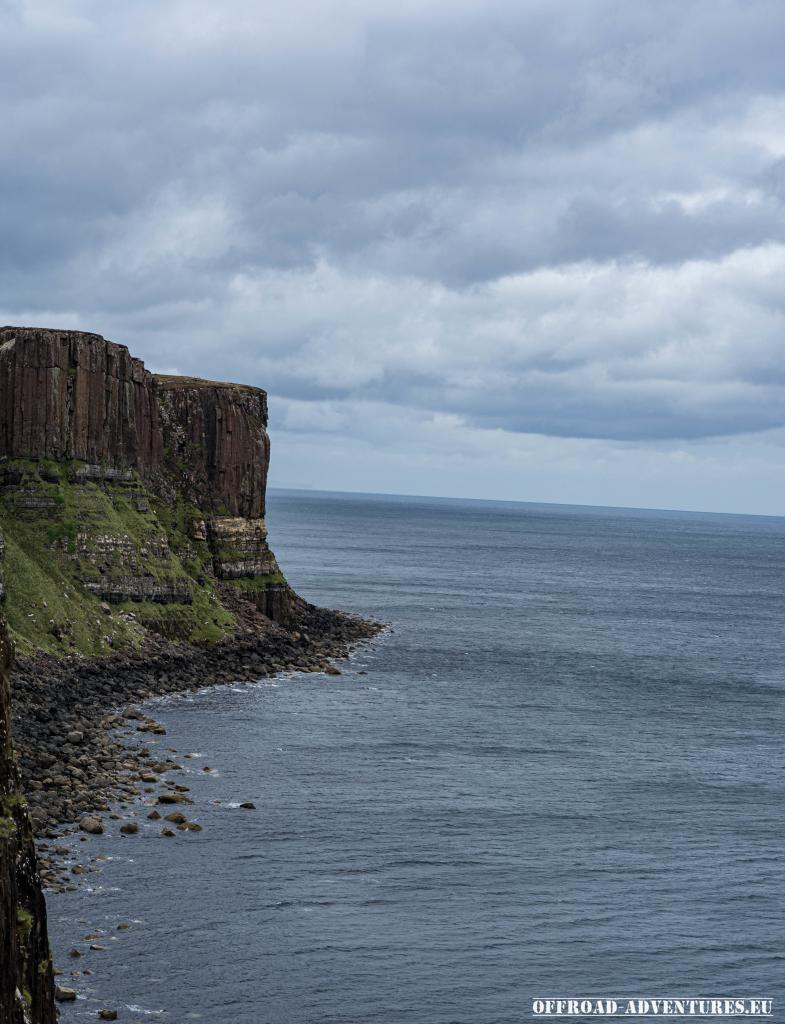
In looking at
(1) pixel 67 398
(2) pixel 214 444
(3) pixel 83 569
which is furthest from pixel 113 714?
(2) pixel 214 444

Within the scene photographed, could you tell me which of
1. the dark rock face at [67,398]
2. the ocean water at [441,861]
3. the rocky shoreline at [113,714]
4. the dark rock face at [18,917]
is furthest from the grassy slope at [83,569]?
the dark rock face at [18,917]

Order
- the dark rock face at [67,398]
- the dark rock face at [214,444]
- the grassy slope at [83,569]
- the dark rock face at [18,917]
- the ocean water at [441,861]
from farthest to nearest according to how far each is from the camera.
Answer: the dark rock face at [214,444], the dark rock face at [67,398], the grassy slope at [83,569], the ocean water at [441,861], the dark rock face at [18,917]

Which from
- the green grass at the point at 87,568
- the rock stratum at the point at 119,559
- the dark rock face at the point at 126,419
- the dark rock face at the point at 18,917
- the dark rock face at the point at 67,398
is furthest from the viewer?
the dark rock face at the point at 126,419

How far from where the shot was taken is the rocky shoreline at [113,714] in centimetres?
5628

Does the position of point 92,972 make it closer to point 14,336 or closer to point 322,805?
point 322,805

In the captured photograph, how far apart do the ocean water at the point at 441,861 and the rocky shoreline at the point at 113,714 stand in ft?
7.04

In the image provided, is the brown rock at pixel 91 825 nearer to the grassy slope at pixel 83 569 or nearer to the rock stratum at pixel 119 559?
the rock stratum at pixel 119 559

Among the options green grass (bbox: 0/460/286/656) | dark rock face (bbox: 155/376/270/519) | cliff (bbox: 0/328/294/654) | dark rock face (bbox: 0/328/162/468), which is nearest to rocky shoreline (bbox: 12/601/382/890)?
green grass (bbox: 0/460/286/656)

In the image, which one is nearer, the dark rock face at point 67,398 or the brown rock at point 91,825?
the brown rock at point 91,825

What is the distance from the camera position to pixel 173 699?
8856cm

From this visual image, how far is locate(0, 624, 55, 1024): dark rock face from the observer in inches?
Result: 1024

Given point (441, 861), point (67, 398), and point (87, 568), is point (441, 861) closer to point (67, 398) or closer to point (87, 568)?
point (87, 568)

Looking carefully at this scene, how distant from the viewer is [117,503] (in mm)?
111125

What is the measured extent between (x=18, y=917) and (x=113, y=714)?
53.9m
